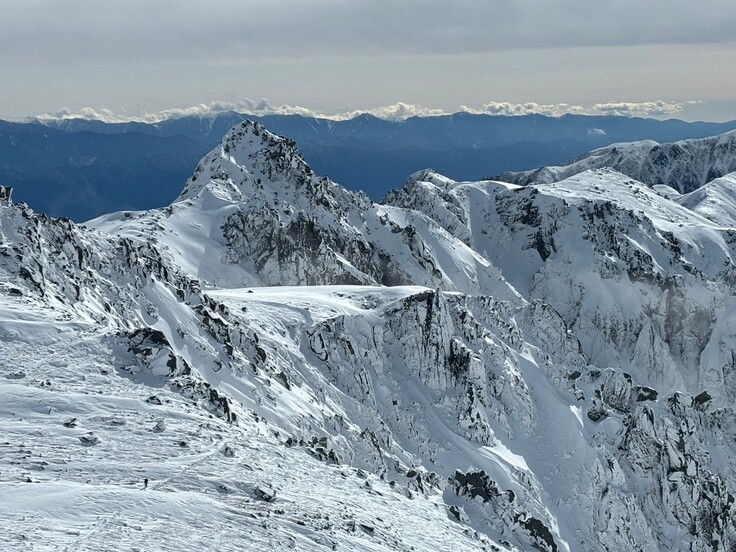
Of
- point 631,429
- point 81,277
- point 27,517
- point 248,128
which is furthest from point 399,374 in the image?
point 248,128

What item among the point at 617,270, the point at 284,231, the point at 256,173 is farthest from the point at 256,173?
the point at 617,270

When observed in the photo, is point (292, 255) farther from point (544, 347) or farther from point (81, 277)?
point (81, 277)

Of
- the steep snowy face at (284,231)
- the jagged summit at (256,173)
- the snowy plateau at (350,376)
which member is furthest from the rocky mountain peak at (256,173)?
the snowy plateau at (350,376)

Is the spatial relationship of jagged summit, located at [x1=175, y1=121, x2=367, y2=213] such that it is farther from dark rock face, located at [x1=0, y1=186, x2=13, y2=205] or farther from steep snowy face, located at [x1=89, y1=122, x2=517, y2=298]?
dark rock face, located at [x1=0, y1=186, x2=13, y2=205]

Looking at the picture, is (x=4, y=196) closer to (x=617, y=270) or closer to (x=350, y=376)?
(x=350, y=376)

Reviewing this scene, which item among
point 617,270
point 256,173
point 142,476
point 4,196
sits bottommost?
point 617,270

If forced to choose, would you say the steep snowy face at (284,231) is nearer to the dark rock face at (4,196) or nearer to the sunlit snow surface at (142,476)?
the dark rock face at (4,196)
